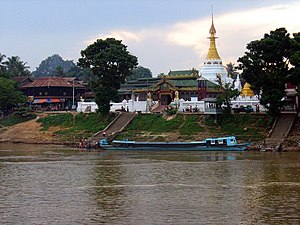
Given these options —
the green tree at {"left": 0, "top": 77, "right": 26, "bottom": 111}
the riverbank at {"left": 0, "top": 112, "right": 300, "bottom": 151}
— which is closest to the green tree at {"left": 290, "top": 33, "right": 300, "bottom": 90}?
the riverbank at {"left": 0, "top": 112, "right": 300, "bottom": 151}

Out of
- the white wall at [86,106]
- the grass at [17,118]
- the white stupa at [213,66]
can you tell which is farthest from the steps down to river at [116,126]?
the white stupa at [213,66]

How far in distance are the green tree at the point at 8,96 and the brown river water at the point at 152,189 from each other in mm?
31402

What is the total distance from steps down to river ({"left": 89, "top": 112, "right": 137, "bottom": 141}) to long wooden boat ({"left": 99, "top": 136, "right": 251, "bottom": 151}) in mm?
4393

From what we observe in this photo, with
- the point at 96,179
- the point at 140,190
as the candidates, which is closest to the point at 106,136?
the point at 96,179

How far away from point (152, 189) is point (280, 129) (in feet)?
88.3

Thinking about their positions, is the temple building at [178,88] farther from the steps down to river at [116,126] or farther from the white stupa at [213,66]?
the steps down to river at [116,126]

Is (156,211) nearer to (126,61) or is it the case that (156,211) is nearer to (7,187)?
(7,187)

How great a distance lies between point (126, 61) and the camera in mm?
72000

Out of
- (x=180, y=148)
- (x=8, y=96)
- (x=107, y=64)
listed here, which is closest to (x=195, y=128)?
(x=180, y=148)

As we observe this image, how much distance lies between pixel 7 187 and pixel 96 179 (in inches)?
216

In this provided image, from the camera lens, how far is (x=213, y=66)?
84.4 meters

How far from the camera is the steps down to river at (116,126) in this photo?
2443 inches

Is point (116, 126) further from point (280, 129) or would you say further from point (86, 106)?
point (280, 129)

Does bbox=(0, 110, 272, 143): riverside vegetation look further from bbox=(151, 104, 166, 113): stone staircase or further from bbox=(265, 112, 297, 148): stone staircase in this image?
bbox=(151, 104, 166, 113): stone staircase
